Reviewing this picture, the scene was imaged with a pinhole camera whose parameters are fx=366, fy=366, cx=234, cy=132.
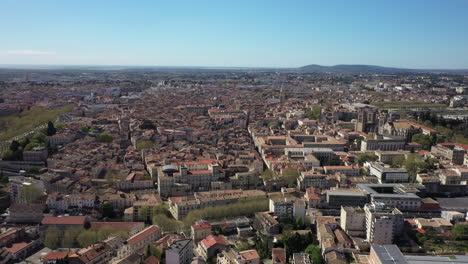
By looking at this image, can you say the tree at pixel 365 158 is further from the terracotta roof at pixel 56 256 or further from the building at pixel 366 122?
the terracotta roof at pixel 56 256

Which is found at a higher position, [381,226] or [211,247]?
[381,226]

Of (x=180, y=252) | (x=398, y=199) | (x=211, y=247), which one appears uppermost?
(x=398, y=199)

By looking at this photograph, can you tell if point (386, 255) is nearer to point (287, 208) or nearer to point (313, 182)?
point (287, 208)

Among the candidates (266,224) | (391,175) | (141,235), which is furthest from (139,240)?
(391,175)

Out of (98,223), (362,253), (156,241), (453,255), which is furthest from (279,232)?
(98,223)

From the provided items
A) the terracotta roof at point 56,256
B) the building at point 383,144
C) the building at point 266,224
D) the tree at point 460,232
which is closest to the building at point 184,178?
the building at point 266,224

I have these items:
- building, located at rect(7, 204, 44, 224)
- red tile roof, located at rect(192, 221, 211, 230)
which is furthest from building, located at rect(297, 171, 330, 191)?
building, located at rect(7, 204, 44, 224)
